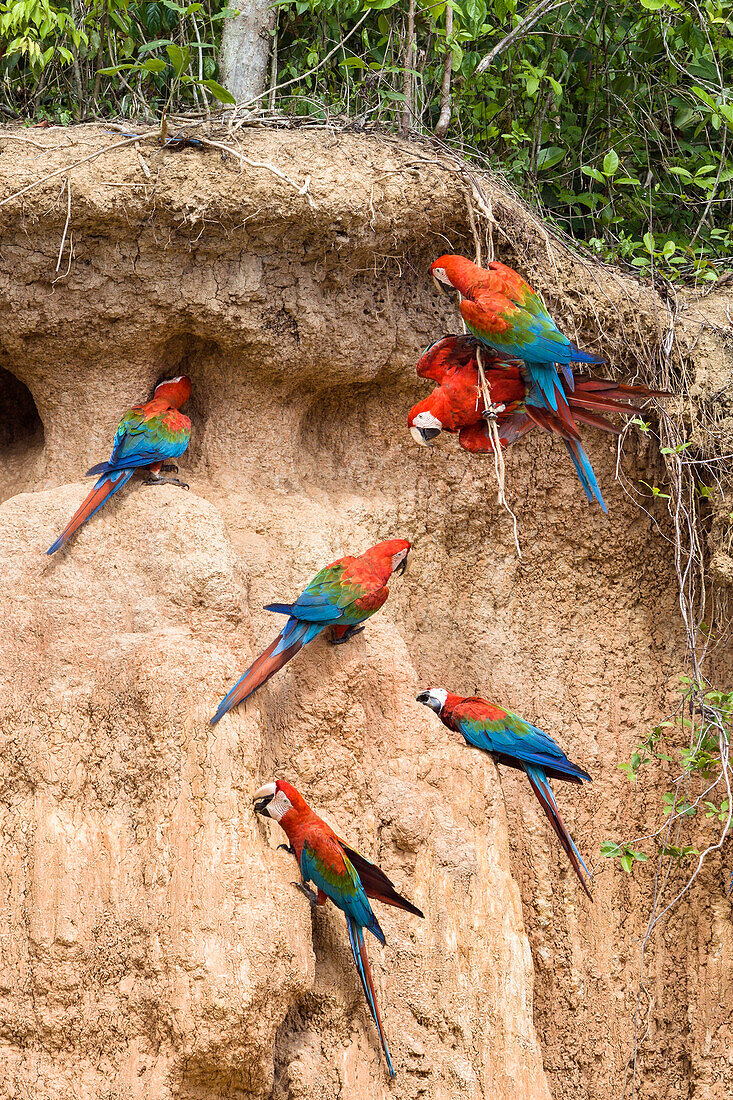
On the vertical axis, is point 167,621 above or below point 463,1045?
above

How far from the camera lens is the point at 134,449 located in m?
3.16

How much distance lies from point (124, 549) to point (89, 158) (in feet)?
4.19

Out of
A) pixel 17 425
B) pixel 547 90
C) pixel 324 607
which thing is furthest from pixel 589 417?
pixel 17 425

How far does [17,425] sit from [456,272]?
203 cm

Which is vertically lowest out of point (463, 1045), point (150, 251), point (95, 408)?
point (463, 1045)

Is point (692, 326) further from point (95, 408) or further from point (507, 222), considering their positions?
point (95, 408)

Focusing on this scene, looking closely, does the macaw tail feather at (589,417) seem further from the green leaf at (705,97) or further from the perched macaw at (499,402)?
the green leaf at (705,97)

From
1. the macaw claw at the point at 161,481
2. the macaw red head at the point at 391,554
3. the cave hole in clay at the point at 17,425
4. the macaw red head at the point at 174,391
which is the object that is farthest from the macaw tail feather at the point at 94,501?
the macaw red head at the point at 391,554

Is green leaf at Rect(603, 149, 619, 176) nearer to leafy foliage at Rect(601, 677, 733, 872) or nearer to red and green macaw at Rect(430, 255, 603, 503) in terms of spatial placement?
red and green macaw at Rect(430, 255, 603, 503)

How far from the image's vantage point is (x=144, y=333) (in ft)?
11.3

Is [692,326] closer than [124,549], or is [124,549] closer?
[124,549]

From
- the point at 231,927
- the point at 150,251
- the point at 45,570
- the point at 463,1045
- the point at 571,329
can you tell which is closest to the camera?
the point at 231,927

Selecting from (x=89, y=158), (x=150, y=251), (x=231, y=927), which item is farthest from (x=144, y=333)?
(x=231, y=927)

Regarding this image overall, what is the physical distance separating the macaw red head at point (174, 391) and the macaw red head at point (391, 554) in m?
0.92
